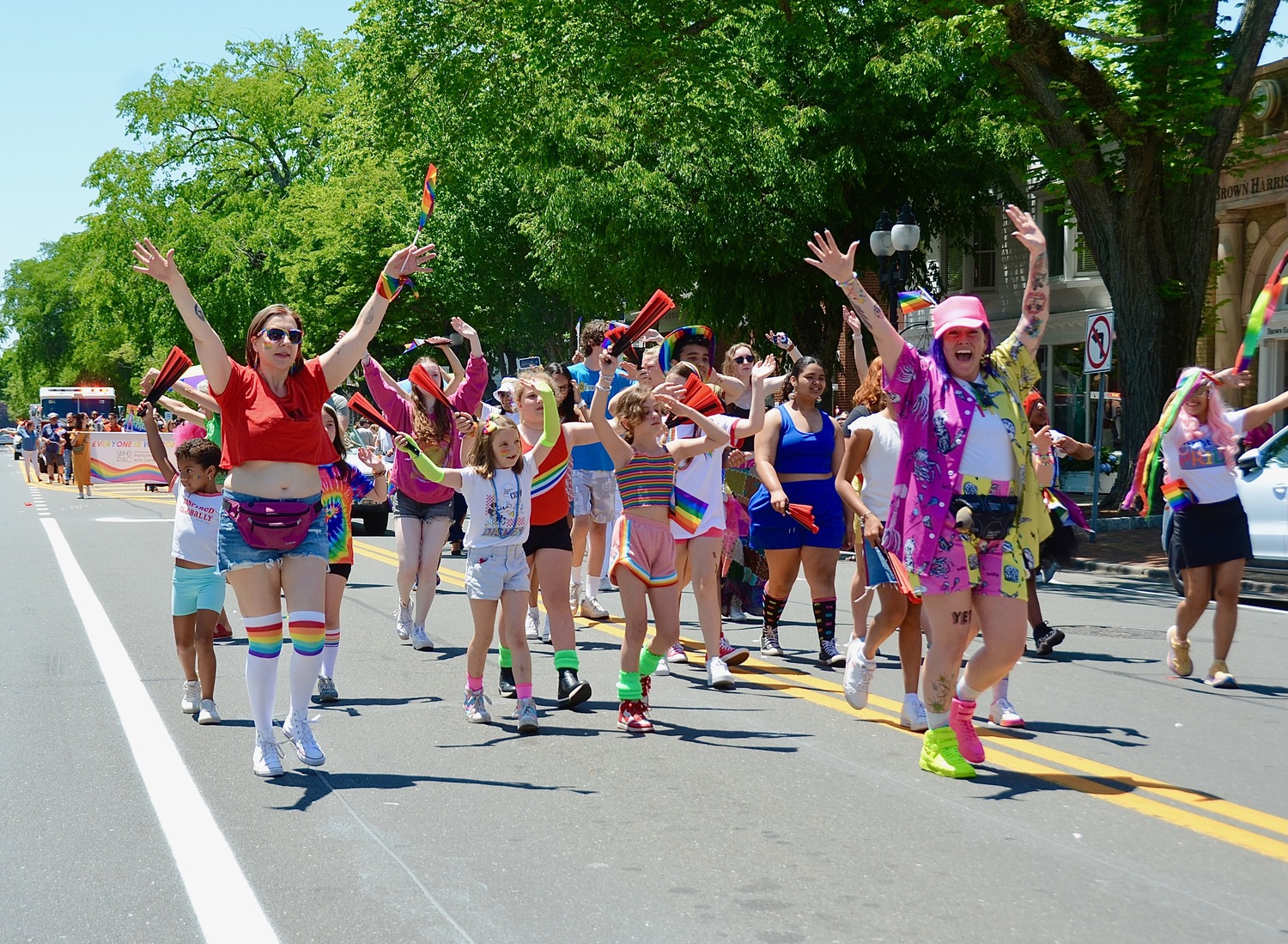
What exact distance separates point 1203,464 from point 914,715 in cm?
275

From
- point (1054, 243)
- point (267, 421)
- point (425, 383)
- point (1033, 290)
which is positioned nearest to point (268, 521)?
point (267, 421)

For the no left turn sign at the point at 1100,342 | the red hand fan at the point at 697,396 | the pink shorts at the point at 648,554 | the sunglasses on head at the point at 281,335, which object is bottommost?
the pink shorts at the point at 648,554

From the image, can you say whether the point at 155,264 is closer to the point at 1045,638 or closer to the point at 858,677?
the point at 858,677

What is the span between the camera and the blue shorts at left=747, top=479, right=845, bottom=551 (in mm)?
8914

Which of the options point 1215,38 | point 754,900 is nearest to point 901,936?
point 754,900

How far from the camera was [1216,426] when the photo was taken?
855 cm

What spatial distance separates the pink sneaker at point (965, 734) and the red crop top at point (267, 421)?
2.83 meters

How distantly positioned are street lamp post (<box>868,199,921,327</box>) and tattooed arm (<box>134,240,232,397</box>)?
13186mm

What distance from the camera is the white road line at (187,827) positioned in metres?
4.32

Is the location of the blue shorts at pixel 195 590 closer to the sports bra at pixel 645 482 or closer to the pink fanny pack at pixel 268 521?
the pink fanny pack at pixel 268 521

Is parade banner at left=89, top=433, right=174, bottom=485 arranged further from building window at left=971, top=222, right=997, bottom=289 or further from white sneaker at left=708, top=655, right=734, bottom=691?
white sneaker at left=708, top=655, right=734, bottom=691

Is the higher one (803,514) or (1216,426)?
(1216,426)

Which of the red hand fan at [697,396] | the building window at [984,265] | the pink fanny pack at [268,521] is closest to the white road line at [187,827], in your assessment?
the pink fanny pack at [268,521]

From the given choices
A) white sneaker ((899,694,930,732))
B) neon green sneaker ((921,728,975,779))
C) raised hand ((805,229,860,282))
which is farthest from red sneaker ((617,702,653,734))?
raised hand ((805,229,860,282))
